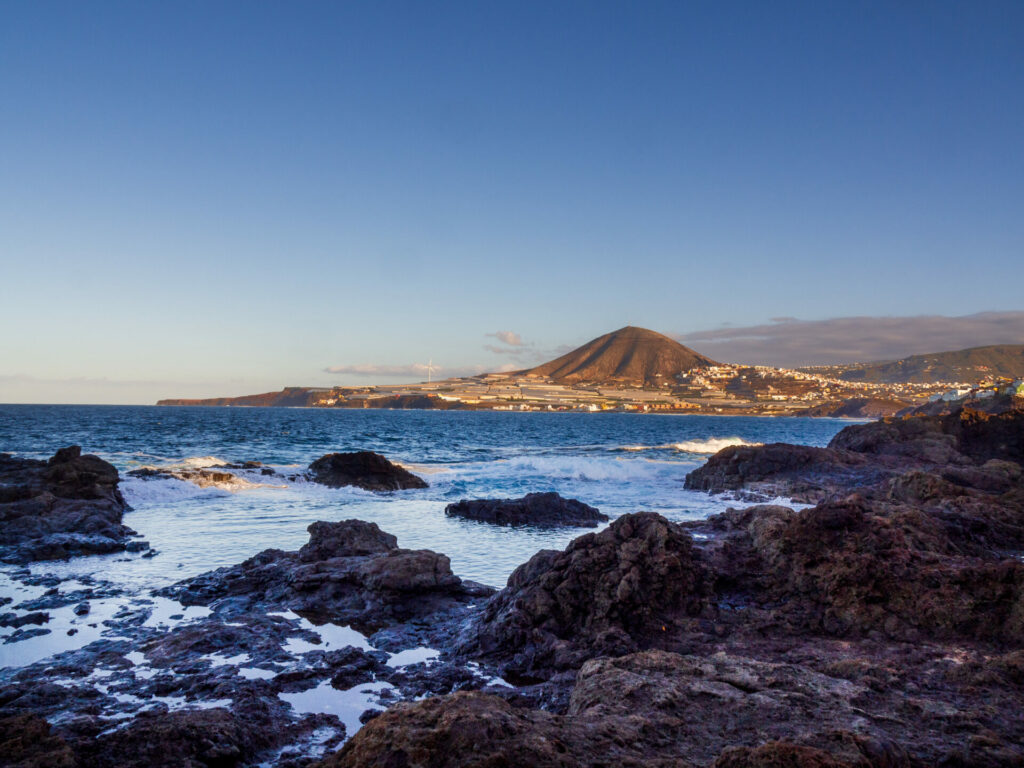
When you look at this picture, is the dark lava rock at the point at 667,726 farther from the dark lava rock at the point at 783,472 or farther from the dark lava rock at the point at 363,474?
the dark lava rock at the point at 363,474

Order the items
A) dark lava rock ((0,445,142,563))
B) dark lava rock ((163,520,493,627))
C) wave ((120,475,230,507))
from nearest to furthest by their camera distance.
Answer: dark lava rock ((163,520,493,627))
dark lava rock ((0,445,142,563))
wave ((120,475,230,507))

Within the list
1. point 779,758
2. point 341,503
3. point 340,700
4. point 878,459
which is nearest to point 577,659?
point 340,700

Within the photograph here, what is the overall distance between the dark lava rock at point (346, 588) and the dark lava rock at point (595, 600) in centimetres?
125

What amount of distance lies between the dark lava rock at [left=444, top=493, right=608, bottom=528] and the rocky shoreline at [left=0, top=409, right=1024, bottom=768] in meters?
6.07

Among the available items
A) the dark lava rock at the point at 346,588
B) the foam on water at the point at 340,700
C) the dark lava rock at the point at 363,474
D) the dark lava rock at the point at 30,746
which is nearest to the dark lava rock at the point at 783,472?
the dark lava rock at the point at 363,474

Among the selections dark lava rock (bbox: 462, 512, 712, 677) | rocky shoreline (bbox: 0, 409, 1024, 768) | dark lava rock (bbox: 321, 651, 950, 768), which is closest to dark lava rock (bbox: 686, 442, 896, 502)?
rocky shoreline (bbox: 0, 409, 1024, 768)

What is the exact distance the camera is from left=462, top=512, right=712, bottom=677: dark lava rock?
5.51 meters

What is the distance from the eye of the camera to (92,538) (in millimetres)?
11266

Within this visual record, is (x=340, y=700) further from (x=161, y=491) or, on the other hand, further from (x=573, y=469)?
(x=573, y=469)

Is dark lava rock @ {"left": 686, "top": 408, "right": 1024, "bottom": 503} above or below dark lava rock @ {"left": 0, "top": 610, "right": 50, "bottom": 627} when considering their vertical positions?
below

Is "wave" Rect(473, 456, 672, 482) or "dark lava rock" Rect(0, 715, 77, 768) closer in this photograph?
"dark lava rock" Rect(0, 715, 77, 768)

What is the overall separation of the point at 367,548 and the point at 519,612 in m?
4.11

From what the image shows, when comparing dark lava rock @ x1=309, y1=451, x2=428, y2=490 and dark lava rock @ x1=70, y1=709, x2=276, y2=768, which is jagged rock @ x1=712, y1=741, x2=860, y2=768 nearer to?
dark lava rock @ x1=70, y1=709, x2=276, y2=768

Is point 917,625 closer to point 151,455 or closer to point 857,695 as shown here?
point 857,695
